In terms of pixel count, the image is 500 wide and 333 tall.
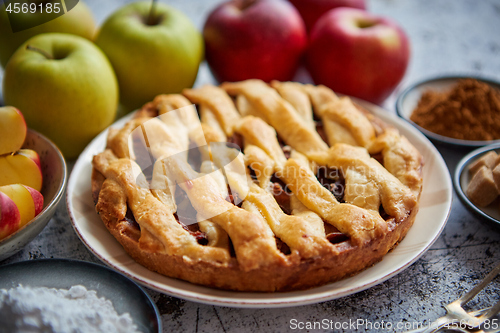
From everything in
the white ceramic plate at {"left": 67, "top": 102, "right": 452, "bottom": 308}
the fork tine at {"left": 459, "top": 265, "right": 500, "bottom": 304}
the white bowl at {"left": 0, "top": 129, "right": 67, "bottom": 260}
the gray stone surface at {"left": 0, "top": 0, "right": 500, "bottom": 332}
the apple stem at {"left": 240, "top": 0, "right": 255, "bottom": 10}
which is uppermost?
the apple stem at {"left": 240, "top": 0, "right": 255, "bottom": 10}

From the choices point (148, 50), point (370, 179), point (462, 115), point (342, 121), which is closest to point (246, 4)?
point (148, 50)

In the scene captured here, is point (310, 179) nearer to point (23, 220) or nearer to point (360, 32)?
point (23, 220)

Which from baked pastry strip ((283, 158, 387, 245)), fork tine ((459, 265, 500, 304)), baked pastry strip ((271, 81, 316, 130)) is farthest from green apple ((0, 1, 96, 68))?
fork tine ((459, 265, 500, 304))

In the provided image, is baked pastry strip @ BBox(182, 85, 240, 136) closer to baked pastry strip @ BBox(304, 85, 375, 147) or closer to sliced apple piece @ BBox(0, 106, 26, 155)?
baked pastry strip @ BBox(304, 85, 375, 147)

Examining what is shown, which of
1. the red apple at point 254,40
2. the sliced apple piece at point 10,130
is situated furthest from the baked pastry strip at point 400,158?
the sliced apple piece at point 10,130

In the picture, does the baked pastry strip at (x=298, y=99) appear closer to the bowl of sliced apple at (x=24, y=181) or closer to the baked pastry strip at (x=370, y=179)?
the baked pastry strip at (x=370, y=179)

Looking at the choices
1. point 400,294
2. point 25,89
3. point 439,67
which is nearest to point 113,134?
point 25,89
